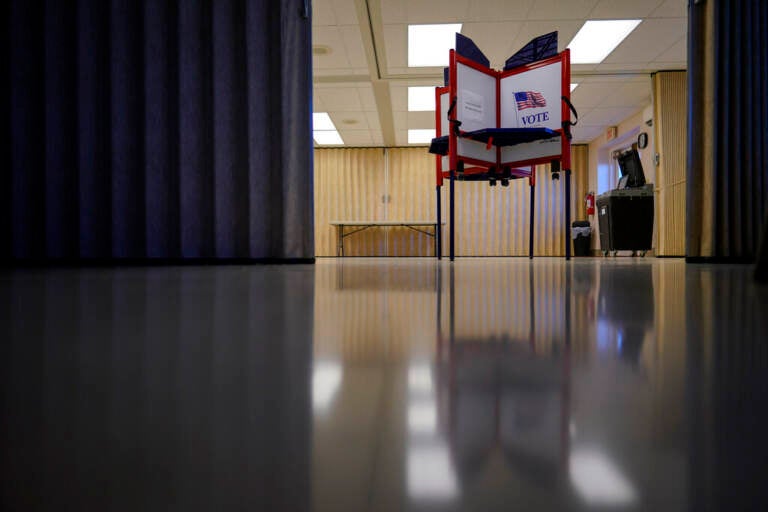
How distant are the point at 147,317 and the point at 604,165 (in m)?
9.18

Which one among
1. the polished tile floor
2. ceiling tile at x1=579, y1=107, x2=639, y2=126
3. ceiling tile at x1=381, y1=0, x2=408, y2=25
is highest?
ceiling tile at x1=381, y1=0, x2=408, y2=25

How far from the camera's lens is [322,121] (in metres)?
7.57

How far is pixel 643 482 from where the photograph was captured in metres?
0.12

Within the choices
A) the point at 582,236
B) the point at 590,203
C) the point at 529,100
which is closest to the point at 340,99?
the point at 529,100

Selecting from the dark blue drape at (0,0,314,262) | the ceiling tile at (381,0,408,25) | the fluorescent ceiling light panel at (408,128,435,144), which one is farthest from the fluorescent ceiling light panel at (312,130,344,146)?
the dark blue drape at (0,0,314,262)

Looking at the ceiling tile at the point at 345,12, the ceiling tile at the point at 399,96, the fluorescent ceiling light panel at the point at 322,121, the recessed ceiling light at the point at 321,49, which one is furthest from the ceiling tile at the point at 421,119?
the ceiling tile at the point at 345,12

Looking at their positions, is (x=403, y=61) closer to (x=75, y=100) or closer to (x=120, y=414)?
(x=75, y=100)

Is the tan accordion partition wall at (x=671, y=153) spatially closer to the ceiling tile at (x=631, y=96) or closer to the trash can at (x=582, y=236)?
the ceiling tile at (x=631, y=96)

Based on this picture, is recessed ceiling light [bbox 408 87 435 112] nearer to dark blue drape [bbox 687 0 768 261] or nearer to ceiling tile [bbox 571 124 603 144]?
ceiling tile [bbox 571 124 603 144]

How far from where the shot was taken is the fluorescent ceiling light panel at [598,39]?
4.38 m

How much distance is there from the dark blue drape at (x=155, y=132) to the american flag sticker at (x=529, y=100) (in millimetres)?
1477

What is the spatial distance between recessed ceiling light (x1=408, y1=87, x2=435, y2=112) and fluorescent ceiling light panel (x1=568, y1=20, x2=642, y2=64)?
181cm

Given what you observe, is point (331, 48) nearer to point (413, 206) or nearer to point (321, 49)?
point (321, 49)

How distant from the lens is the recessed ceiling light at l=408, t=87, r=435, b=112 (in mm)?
6039
